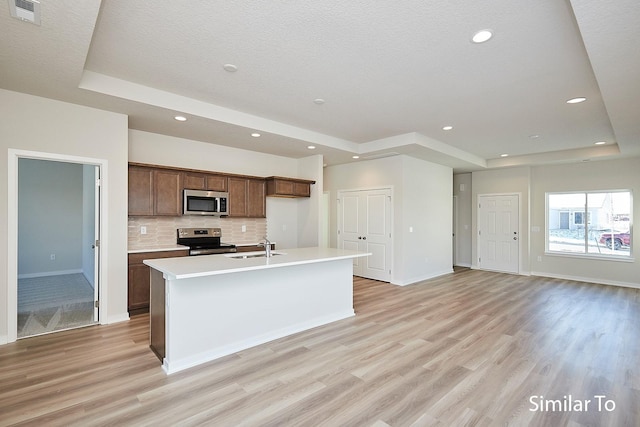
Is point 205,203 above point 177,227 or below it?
above

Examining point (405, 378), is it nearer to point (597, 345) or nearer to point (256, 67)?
point (597, 345)

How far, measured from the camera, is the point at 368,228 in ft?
21.7

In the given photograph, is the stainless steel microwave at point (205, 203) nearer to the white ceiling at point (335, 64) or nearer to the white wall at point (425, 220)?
the white ceiling at point (335, 64)

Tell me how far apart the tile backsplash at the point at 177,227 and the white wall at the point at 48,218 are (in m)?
3.46

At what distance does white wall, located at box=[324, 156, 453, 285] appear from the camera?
6086 millimetres

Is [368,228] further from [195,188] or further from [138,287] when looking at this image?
[138,287]

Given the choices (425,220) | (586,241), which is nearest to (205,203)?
(425,220)

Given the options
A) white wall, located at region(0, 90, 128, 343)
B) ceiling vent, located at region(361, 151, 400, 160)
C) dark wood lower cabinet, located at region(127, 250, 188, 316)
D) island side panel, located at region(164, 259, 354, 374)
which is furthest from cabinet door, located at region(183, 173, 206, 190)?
ceiling vent, located at region(361, 151, 400, 160)

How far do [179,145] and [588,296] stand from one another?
24.0ft

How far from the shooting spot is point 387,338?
3.40 metres

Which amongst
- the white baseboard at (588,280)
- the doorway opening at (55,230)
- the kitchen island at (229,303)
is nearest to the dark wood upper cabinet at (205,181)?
the doorway opening at (55,230)

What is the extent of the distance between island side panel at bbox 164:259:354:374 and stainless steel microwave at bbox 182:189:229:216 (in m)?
2.22

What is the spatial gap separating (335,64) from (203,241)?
3.64 meters

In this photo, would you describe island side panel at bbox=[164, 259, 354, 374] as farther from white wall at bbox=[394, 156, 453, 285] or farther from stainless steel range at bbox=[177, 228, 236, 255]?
white wall at bbox=[394, 156, 453, 285]
